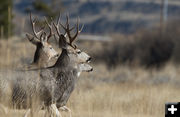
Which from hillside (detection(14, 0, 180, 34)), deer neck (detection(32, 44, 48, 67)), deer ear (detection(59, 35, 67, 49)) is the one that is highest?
hillside (detection(14, 0, 180, 34))

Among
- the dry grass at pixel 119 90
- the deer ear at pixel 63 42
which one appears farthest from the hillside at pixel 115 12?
the deer ear at pixel 63 42

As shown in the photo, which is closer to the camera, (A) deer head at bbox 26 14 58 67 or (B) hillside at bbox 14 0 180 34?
(A) deer head at bbox 26 14 58 67

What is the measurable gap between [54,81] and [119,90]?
7.99 meters

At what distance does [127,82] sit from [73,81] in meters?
11.1

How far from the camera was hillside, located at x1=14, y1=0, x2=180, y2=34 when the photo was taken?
278ft

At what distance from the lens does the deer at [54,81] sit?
11438 mm

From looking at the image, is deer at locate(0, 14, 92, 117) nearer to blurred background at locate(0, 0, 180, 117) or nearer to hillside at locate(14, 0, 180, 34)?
blurred background at locate(0, 0, 180, 117)

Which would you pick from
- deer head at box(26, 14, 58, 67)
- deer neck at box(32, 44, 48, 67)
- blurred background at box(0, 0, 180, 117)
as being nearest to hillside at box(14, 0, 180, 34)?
blurred background at box(0, 0, 180, 117)

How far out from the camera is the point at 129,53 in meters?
31.8

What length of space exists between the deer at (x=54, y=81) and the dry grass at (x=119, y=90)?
489 mm

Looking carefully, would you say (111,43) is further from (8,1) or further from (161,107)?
(161,107)

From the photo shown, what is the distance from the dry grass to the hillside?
53923mm

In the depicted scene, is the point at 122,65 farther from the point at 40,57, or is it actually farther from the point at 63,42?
the point at 63,42

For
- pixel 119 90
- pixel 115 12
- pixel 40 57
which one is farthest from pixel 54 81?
pixel 115 12
